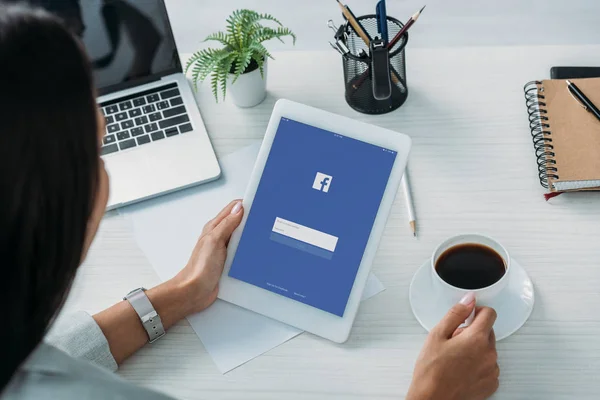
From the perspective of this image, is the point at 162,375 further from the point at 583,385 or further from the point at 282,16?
the point at 282,16

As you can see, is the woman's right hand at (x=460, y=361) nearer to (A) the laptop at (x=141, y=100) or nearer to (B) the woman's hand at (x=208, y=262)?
(B) the woman's hand at (x=208, y=262)

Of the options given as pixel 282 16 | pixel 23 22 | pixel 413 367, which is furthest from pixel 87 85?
pixel 282 16

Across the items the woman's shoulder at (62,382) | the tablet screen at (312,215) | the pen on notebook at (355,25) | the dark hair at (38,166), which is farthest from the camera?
the pen on notebook at (355,25)

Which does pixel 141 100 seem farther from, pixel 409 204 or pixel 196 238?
pixel 409 204

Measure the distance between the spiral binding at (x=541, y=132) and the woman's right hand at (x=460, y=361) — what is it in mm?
268

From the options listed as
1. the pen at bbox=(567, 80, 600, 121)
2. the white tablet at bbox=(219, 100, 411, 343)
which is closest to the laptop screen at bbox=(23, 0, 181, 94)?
the white tablet at bbox=(219, 100, 411, 343)

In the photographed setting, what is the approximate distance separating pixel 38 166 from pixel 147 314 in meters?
0.42

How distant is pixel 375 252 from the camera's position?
1.00 metres

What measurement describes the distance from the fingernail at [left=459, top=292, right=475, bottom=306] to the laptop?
43 cm

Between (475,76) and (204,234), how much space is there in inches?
20.8

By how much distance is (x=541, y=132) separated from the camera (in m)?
1.11

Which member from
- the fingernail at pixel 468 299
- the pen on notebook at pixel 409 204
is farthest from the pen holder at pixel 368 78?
the fingernail at pixel 468 299

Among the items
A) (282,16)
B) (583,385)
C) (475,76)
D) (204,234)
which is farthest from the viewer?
(282,16)

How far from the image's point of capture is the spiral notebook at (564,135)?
41.4 inches
